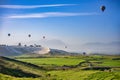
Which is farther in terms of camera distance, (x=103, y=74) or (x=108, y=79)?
(x=103, y=74)

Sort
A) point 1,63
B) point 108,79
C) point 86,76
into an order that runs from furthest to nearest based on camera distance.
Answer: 1. point 1,63
2. point 86,76
3. point 108,79

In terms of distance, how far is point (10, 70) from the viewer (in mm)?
82375

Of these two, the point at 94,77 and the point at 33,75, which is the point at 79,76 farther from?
the point at 33,75

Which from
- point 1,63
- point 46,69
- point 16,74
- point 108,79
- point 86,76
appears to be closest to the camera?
point 108,79

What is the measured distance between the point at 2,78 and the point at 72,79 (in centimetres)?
1725

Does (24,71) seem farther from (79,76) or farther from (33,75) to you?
(79,76)

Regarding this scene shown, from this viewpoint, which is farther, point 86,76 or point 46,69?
point 46,69

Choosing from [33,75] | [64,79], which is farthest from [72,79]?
[33,75]

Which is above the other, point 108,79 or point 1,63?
point 1,63

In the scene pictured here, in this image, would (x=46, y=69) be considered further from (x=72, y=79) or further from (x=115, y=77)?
(x=115, y=77)

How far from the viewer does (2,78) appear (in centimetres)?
6588

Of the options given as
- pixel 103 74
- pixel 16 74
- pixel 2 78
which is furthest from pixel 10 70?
pixel 103 74

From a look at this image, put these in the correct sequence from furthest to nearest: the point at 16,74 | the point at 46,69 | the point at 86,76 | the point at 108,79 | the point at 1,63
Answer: the point at 46,69 < the point at 1,63 < the point at 16,74 < the point at 86,76 < the point at 108,79

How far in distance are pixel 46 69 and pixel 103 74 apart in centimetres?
3203
